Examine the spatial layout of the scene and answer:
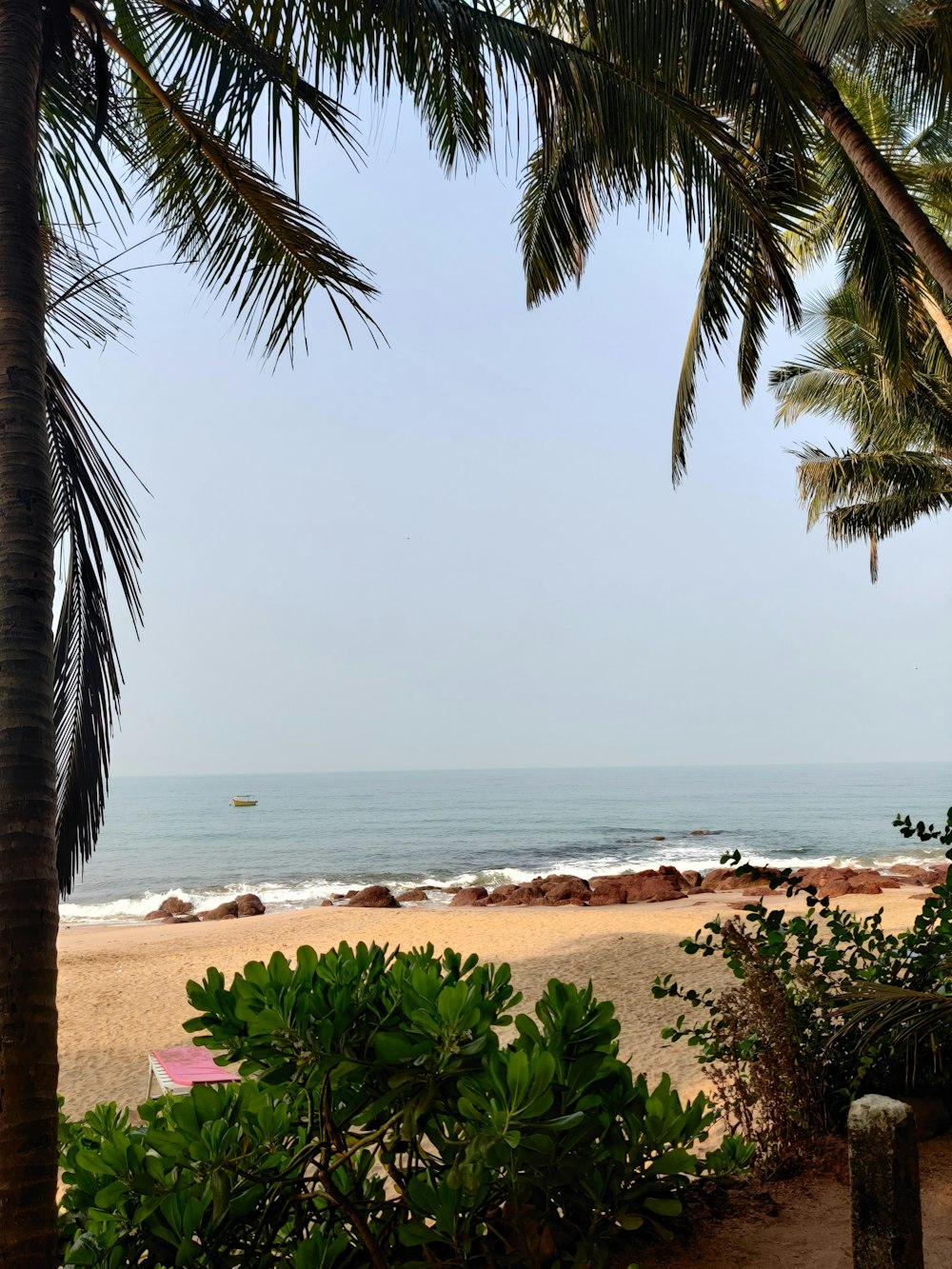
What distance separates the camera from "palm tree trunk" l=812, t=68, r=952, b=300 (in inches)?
253

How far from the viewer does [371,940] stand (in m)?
10.6

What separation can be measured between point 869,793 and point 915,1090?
241ft

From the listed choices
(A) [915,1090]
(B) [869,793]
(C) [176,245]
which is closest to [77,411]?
(C) [176,245]

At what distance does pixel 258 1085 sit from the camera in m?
1.97

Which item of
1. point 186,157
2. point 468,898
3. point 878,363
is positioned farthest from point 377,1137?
point 468,898

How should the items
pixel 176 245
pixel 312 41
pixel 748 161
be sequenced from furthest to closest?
pixel 748 161 < pixel 176 245 < pixel 312 41

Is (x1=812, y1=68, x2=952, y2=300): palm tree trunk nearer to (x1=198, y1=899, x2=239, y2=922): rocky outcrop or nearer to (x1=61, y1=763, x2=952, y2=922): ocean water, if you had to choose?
(x1=61, y1=763, x2=952, y2=922): ocean water

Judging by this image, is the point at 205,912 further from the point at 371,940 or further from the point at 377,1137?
the point at 377,1137

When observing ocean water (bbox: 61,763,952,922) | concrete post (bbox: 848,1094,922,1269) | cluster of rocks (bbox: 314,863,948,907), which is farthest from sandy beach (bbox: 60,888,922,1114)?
ocean water (bbox: 61,763,952,922)

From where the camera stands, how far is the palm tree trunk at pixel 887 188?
21.1 feet

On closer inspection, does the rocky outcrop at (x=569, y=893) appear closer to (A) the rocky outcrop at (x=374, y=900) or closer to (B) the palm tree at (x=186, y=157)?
(A) the rocky outcrop at (x=374, y=900)

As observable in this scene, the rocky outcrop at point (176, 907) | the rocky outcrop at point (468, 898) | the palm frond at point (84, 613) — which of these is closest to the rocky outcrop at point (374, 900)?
the rocky outcrop at point (468, 898)

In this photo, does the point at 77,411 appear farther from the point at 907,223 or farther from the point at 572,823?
the point at 572,823

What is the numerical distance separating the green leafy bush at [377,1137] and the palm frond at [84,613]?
6.99 ft
